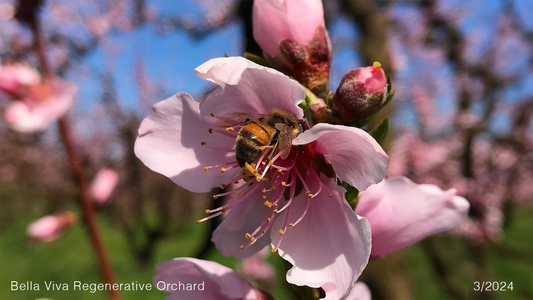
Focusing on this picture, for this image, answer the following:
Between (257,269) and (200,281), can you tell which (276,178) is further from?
(257,269)

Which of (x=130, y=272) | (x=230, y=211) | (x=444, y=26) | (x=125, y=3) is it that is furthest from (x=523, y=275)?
(x=125, y=3)

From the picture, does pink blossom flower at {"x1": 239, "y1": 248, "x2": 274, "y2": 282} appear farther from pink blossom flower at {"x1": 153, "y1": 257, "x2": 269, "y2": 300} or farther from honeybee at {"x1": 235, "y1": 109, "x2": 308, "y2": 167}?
honeybee at {"x1": 235, "y1": 109, "x2": 308, "y2": 167}

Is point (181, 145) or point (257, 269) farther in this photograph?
point (257, 269)

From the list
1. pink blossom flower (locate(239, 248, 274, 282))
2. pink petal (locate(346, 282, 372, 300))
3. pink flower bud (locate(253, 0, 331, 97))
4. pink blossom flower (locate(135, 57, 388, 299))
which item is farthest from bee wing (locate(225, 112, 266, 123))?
pink blossom flower (locate(239, 248, 274, 282))

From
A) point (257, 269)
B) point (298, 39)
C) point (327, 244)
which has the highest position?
point (298, 39)

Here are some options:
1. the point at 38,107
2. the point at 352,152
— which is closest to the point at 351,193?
the point at 352,152

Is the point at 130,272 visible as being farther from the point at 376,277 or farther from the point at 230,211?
the point at 230,211
